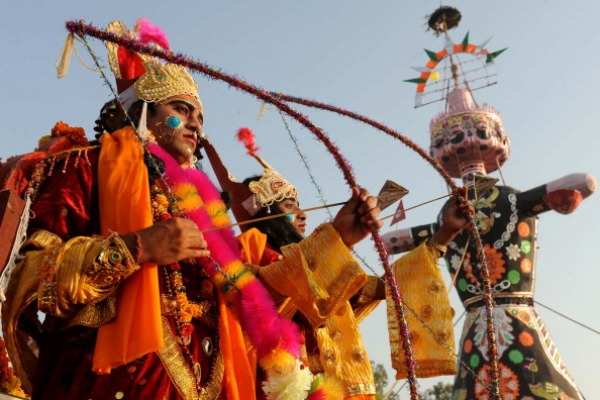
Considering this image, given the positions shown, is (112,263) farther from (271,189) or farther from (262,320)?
(271,189)

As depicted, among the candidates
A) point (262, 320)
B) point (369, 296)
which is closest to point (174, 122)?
point (262, 320)

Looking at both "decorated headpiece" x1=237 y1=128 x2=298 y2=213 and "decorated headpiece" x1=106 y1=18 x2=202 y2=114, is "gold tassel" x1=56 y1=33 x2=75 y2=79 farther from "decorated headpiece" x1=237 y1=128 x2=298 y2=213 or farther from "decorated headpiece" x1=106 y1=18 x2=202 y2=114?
"decorated headpiece" x1=237 y1=128 x2=298 y2=213

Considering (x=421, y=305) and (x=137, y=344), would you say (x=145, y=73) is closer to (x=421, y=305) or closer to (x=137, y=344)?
(x=137, y=344)

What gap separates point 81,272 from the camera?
2047mm

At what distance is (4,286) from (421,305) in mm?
2147

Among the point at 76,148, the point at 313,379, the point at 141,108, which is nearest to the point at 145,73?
the point at 141,108

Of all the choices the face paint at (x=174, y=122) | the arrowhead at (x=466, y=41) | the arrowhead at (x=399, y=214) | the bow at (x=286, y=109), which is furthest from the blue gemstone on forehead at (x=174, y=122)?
the arrowhead at (x=466, y=41)

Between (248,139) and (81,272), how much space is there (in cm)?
305

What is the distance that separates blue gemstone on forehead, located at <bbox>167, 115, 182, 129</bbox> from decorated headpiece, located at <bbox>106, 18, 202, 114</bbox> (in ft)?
0.33

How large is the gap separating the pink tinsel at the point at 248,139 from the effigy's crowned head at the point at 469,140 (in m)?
3.94

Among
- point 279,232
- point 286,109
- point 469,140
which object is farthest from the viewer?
point 469,140

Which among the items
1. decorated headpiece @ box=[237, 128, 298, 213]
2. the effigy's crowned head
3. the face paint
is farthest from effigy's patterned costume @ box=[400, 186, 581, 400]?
the face paint

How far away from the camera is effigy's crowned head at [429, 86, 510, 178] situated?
8523 millimetres

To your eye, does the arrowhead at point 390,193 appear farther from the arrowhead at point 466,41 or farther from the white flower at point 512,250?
the arrowhead at point 466,41
